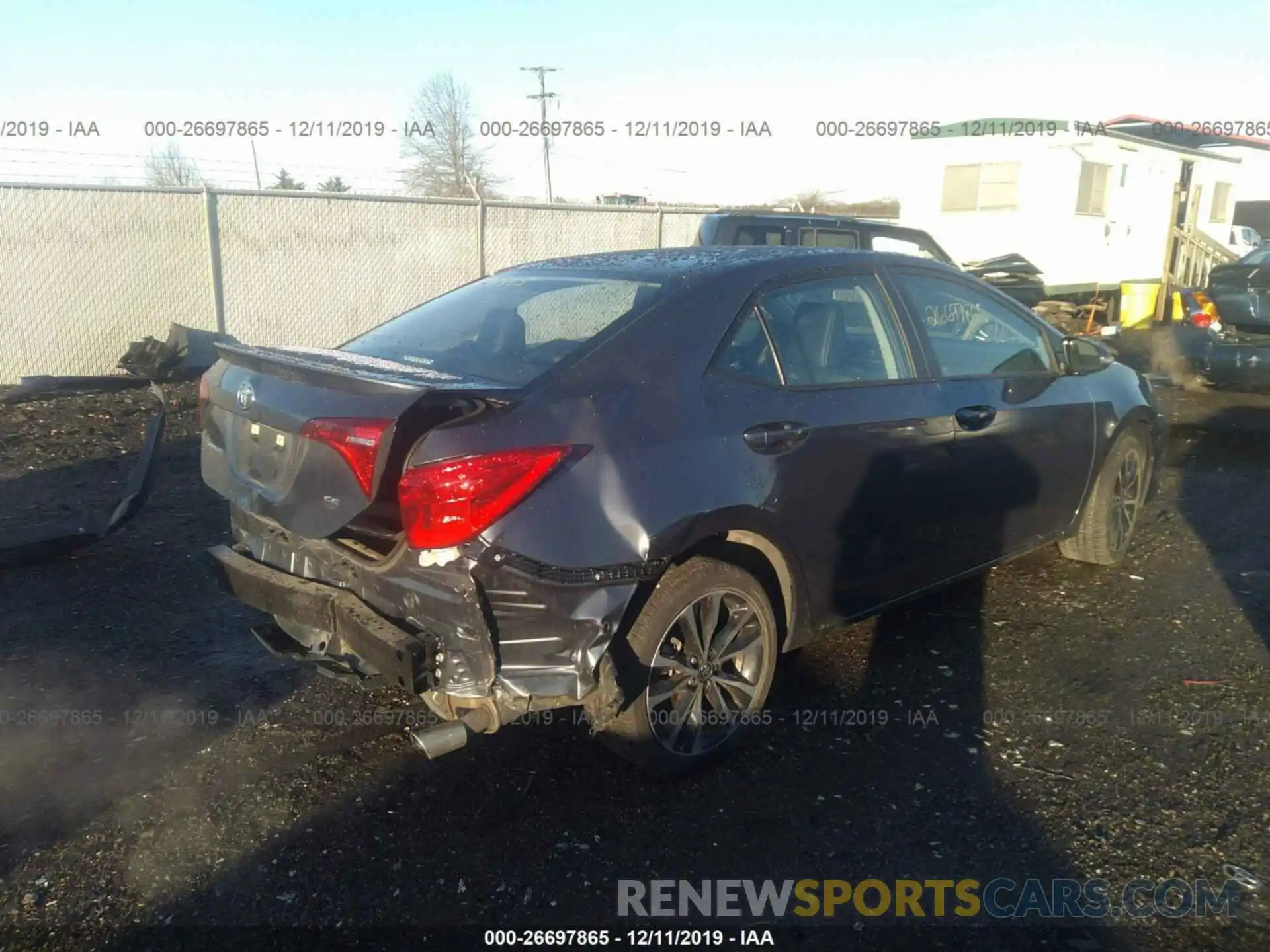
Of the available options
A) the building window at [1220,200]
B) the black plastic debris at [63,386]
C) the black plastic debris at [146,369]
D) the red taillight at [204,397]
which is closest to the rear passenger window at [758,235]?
the black plastic debris at [146,369]

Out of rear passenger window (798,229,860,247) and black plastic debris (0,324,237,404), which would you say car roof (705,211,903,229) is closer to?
rear passenger window (798,229,860,247)

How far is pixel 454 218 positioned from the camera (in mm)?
13445

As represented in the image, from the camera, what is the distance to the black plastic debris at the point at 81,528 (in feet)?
17.1

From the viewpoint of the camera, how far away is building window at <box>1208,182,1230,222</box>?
22.7 metres

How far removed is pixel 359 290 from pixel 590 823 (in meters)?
10.8

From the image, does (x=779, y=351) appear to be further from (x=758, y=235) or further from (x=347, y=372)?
(x=758, y=235)

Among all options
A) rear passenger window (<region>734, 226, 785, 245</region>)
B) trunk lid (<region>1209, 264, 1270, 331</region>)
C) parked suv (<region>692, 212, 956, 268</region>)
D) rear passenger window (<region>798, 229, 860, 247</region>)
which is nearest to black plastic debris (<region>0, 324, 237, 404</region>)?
parked suv (<region>692, 212, 956, 268</region>)

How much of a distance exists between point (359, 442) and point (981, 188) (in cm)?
1860

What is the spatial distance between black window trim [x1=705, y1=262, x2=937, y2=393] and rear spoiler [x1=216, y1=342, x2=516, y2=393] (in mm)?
838

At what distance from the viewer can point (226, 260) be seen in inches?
463

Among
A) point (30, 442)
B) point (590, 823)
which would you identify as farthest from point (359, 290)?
A: point (590, 823)

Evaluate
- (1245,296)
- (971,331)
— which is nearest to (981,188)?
(1245,296)

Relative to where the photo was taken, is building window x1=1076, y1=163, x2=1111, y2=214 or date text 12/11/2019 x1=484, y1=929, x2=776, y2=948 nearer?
date text 12/11/2019 x1=484, y1=929, x2=776, y2=948

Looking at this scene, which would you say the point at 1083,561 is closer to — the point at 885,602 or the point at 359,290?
the point at 885,602
